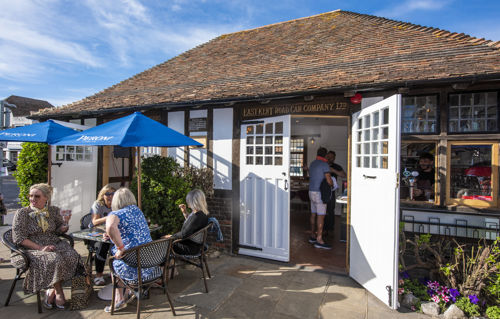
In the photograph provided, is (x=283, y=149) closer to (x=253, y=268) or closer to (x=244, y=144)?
(x=244, y=144)

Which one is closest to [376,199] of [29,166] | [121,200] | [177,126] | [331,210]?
[331,210]

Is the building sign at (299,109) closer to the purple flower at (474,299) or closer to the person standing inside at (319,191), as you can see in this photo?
the person standing inside at (319,191)

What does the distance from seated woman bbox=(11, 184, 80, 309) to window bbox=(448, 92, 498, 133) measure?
5.79m

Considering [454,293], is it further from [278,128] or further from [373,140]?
[278,128]

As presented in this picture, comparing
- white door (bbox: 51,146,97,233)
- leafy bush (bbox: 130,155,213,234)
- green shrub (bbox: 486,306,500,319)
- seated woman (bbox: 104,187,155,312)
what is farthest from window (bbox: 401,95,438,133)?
white door (bbox: 51,146,97,233)

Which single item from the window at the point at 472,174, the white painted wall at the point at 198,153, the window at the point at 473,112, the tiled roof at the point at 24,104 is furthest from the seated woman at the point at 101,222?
the tiled roof at the point at 24,104

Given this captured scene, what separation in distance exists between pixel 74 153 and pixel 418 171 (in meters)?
7.95

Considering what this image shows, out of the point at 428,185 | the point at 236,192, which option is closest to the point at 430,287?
the point at 428,185

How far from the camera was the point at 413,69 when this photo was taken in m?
4.63

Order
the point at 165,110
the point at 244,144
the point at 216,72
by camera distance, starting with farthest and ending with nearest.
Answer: the point at 216,72
the point at 165,110
the point at 244,144

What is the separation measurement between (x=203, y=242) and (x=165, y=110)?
379 cm

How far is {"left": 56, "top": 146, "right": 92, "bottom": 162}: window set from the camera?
7449 mm

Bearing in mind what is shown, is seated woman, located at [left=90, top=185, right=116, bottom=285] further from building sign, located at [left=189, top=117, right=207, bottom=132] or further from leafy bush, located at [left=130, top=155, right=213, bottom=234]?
building sign, located at [left=189, top=117, right=207, bottom=132]

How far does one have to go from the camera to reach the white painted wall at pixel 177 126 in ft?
21.6
